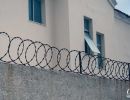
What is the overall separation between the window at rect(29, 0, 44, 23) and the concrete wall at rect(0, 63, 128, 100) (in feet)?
12.8

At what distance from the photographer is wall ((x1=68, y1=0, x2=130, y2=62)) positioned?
47.1ft

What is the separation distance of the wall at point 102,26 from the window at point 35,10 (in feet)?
3.32

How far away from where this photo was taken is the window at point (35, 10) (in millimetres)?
13823

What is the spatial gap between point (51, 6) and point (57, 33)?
96cm

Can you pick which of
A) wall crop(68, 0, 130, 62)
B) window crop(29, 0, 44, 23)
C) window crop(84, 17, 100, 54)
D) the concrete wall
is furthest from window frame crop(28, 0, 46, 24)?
the concrete wall

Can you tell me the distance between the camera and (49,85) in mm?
8516

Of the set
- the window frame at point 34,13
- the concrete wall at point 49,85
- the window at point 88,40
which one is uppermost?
the window frame at point 34,13

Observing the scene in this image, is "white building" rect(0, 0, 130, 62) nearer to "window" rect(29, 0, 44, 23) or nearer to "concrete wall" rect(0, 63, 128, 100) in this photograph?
"window" rect(29, 0, 44, 23)

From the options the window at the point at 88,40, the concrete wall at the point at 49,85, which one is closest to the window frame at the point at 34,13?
the window at the point at 88,40

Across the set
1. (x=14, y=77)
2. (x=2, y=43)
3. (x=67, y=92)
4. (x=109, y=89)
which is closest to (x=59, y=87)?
(x=67, y=92)

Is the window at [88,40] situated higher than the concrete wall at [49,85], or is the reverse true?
the window at [88,40]

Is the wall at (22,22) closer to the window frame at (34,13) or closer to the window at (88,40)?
the window frame at (34,13)

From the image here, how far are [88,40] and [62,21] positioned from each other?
1281 mm

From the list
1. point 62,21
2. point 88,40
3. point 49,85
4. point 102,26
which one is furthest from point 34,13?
point 49,85
